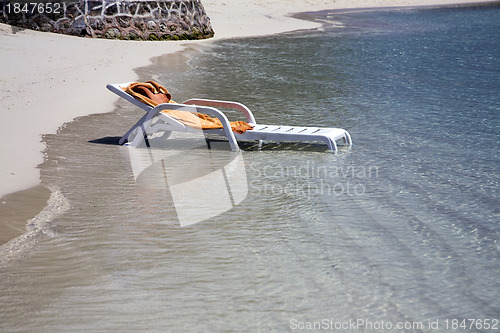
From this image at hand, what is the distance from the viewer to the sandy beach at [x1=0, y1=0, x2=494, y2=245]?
5.59 m

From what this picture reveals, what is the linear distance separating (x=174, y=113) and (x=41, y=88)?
11.8 feet

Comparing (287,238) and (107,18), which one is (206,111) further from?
(107,18)

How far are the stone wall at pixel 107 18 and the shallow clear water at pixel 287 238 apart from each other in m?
9.09

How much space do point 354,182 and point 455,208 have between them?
1087mm

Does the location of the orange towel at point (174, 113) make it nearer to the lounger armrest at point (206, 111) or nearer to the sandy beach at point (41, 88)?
the lounger armrest at point (206, 111)

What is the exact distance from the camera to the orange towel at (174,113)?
735 centimetres

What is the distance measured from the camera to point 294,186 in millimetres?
5949

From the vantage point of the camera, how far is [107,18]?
18.0m

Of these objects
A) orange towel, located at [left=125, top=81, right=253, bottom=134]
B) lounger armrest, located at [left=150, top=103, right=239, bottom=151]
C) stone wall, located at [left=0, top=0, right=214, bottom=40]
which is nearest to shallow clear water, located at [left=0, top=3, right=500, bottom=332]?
lounger armrest, located at [left=150, top=103, right=239, bottom=151]
